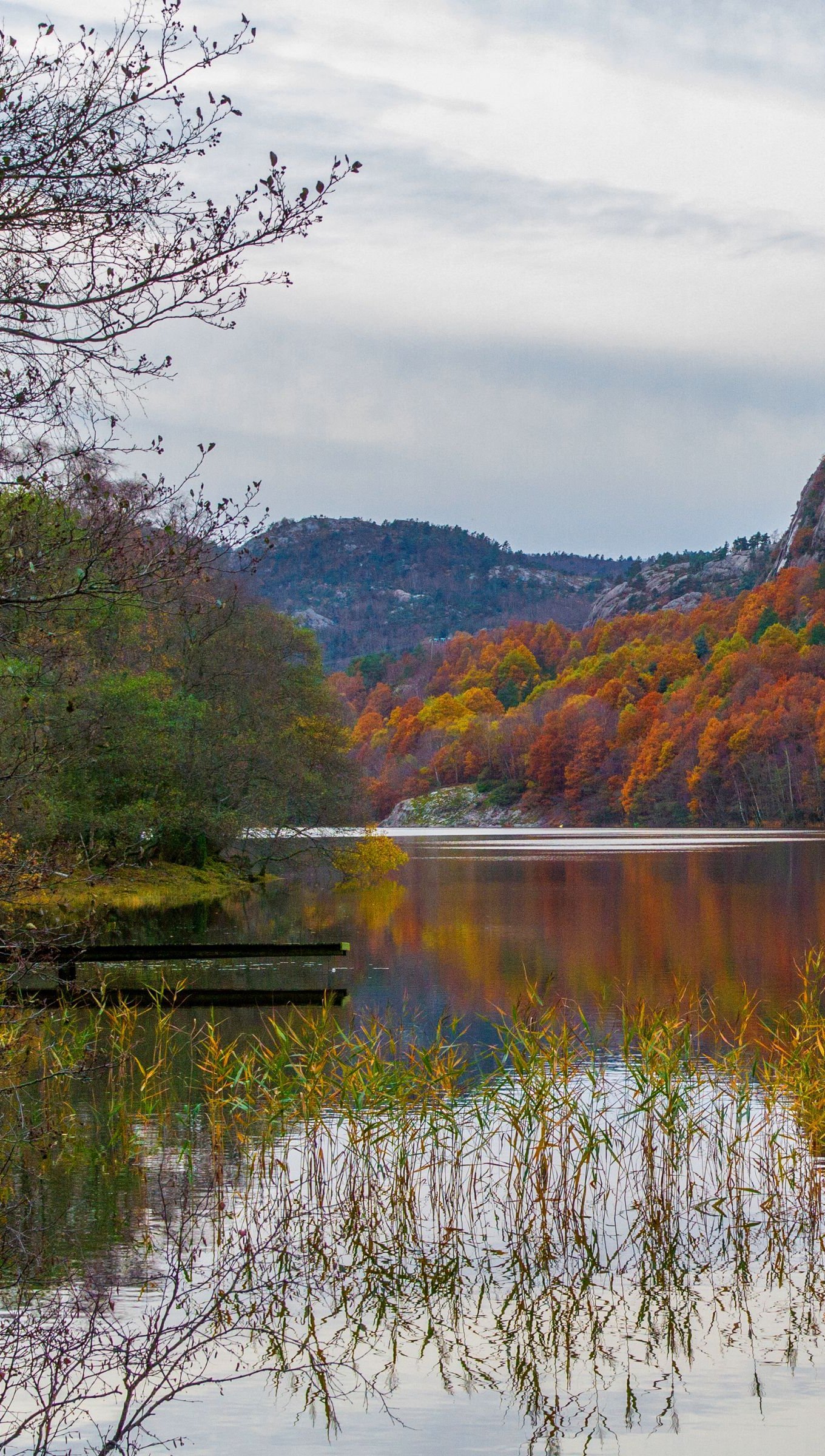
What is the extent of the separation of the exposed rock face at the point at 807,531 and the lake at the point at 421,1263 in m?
167

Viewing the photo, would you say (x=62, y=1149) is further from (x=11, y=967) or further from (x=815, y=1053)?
(x=815, y=1053)

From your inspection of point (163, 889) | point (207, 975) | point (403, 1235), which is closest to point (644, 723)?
point (163, 889)

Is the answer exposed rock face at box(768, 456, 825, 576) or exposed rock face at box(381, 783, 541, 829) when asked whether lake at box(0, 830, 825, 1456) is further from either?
exposed rock face at box(768, 456, 825, 576)

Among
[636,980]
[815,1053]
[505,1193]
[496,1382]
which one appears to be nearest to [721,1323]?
[496,1382]

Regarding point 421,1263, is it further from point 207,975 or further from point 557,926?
point 557,926

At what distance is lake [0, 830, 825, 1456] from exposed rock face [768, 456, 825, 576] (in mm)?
167012

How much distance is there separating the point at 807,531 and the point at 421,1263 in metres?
182

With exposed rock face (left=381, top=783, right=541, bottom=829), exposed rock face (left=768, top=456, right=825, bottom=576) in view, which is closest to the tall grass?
exposed rock face (left=381, top=783, right=541, bottom=829)

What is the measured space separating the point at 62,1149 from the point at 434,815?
135m

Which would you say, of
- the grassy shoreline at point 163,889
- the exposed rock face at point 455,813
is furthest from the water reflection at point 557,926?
the exposed rock face at point 455,813

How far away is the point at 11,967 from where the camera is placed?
7102mm

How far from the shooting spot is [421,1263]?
944 cm

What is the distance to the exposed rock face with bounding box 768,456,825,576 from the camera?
17712 cm

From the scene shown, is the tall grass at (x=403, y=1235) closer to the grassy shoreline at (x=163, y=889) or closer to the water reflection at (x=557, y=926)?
the water reflection at (x=557, y=926)
